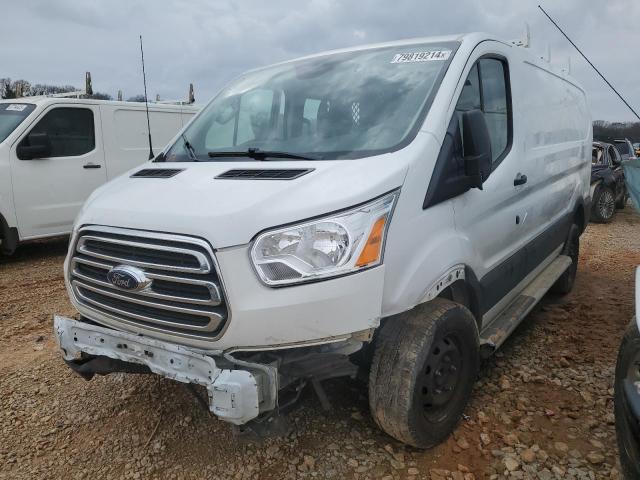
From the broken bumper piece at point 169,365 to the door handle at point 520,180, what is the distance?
212cm

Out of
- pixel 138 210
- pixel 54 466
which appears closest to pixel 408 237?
pixel 138 210

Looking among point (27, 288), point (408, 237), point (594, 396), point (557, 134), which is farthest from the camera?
point (27, 288)

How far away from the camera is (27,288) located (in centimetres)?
566

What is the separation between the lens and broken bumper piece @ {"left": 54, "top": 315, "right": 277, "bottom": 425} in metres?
2.04

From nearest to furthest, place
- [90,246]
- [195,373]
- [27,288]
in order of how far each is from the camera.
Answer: [195,373]
[90,246]
[27,288]

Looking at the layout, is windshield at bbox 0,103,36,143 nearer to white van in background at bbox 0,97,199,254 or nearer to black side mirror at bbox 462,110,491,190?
white van in background at bbox 0,97,199,254

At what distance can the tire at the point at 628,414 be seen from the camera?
1.84 m

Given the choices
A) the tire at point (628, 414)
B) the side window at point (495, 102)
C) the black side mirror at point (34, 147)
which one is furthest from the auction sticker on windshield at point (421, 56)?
the black side mirror at point (34, 147)

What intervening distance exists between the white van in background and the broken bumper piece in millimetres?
4697

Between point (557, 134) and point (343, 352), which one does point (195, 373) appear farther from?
point (557, 134)

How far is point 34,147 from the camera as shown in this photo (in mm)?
6508

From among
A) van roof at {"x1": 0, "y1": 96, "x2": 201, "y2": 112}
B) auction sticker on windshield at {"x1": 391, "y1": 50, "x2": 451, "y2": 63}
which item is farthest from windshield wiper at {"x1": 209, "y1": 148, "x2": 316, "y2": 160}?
van roof at {"x1": 0, "y1": 96, "x2": 201, "y2": 112}

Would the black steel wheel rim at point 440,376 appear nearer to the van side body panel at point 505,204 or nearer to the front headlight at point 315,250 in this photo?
the van side body panel at point 505,204

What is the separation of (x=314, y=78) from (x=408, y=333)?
1714 mm
